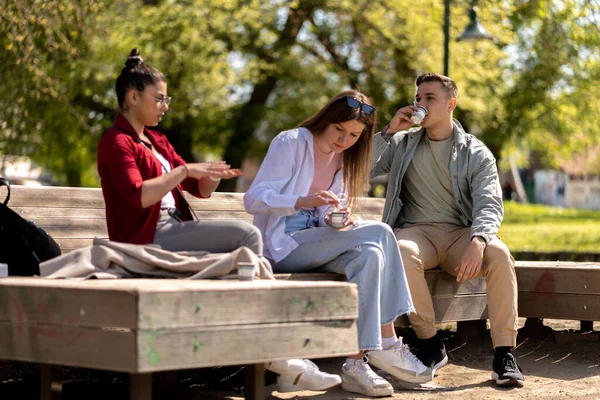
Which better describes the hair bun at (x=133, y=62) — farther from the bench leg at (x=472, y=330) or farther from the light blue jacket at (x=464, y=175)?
the bench leg at (x=472, y=330)

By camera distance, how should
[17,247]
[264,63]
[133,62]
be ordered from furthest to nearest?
[264,63]
[133,62]
[17,247]

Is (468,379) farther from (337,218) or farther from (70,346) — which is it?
(70,346)

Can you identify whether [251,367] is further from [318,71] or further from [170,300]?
[318,71]

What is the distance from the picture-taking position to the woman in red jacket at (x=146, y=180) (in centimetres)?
446

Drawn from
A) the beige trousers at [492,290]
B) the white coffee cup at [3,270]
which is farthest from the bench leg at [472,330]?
the white coffee cup at [3,270]

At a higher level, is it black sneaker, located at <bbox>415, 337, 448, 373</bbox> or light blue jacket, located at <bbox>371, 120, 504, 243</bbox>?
light blue jacket, located at <bbox>371, 120, 504, 243</bbox>

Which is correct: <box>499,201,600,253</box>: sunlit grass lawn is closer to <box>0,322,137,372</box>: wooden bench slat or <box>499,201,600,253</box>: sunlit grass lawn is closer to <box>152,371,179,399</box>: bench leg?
<box>152,371,179,399</box>: bench leg

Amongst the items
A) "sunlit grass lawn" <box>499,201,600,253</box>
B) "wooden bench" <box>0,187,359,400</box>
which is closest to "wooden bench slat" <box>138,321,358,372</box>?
"wooden bench" <box>0,187,359,400</box>

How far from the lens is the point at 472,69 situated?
2175 cm

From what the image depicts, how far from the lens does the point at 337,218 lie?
16.9 feet

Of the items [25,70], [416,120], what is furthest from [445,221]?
[25,70]

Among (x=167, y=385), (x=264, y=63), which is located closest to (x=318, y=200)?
(x=167, y=385)

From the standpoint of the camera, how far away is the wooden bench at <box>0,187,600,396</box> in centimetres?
575

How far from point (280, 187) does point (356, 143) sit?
572 millimetres
